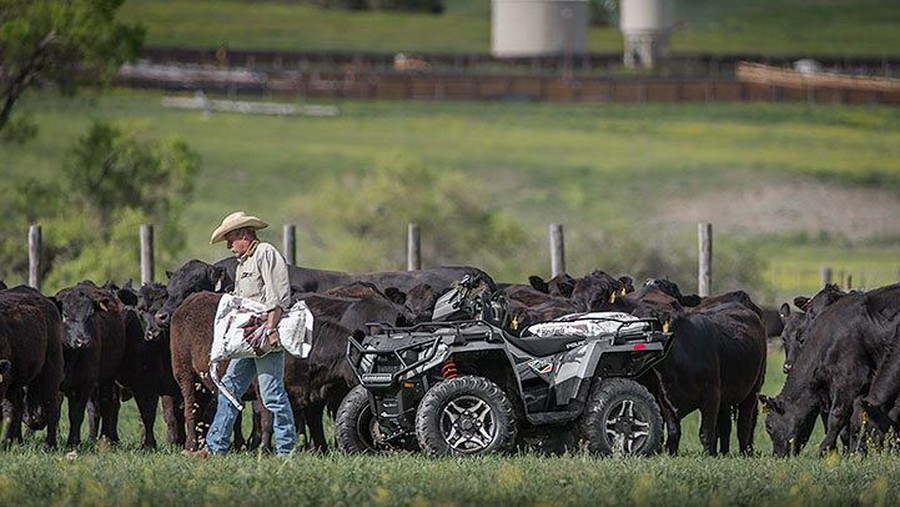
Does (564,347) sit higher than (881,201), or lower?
higher

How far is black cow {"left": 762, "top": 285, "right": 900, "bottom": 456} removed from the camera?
712 inches

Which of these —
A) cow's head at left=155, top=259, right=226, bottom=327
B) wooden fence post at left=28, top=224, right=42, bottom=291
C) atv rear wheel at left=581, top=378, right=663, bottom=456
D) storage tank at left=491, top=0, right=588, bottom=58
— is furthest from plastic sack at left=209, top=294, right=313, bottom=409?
storage tank at left=491, top=0, right=588, bottom=58

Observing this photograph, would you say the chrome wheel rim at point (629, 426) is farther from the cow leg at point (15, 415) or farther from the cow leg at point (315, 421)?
the cow leg at point (15, 415)

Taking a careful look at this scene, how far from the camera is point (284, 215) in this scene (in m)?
59.5

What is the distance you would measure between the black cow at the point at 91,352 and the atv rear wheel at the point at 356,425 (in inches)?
128

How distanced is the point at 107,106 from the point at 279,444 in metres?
66.4

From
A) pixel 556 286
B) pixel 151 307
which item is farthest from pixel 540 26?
pixel 151 307

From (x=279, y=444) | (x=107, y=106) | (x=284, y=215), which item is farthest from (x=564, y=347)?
(x=107, y=106)

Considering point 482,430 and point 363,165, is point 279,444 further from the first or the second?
point 363,165

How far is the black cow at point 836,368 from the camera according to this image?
18.1 meters

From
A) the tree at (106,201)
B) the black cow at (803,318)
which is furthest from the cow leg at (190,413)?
the tree at (106,201)

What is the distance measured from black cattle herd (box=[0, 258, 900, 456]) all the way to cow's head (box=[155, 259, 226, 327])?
2 centimetres

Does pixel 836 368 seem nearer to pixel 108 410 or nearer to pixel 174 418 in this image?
pixel 174 418

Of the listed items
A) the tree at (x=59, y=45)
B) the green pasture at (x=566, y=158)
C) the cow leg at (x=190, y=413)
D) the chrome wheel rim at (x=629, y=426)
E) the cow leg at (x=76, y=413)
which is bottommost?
the green pasture at (x=566, y=158)
